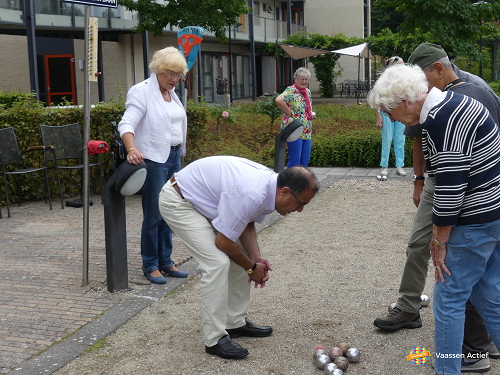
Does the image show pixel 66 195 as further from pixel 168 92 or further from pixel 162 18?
pixel 162 18

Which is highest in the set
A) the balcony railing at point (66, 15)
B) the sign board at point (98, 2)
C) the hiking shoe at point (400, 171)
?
the balcony railing at point (66, 15)

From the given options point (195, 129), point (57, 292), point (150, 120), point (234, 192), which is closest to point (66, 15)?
point (195, 129)

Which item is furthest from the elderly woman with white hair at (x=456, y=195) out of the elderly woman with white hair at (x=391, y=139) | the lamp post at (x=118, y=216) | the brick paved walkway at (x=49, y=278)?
the elderly woman with white hair at (x=391, y=139)

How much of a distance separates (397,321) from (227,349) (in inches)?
46.1

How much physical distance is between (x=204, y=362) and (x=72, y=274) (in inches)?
82.9

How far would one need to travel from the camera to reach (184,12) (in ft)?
59.4

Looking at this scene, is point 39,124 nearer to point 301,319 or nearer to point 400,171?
point 301,319

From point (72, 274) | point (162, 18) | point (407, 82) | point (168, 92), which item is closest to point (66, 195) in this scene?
point (72, 274)

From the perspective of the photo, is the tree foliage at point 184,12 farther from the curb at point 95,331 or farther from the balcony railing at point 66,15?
the curb at point 95,331

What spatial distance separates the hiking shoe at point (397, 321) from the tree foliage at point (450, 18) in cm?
1351

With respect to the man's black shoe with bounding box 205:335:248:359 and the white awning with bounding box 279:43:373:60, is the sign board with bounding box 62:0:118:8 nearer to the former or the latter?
the man's black shoe with bounding box 205:335:248:359

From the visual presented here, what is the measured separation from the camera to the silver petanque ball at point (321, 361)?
3223 mm

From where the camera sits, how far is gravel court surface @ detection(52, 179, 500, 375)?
3336 millimetres

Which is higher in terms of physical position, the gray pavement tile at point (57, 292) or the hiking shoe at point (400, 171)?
the hiking shoe at point (400, 171)
